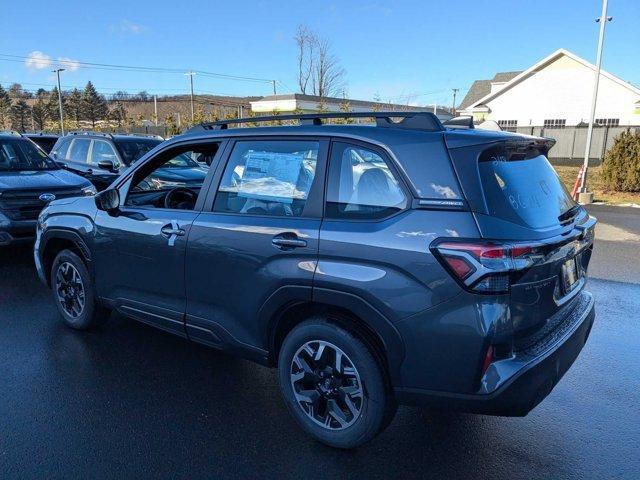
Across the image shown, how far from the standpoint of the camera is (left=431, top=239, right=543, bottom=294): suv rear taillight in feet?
7.68

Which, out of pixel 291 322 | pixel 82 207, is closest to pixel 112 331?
pixel 82 207

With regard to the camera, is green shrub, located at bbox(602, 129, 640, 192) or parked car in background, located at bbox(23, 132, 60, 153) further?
green shrub, located at bbox(602, 129, 640, 192)

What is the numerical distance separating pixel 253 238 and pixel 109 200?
1603 millimetres

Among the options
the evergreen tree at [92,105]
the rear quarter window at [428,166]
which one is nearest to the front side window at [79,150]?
the rear quarter window at [428,166]

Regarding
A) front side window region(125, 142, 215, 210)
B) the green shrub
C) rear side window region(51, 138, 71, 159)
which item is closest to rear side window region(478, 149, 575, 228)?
front side window region(125, 142, 215, 210)

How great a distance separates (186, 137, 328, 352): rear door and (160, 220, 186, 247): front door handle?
14 cm

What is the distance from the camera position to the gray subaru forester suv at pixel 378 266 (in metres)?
2.43

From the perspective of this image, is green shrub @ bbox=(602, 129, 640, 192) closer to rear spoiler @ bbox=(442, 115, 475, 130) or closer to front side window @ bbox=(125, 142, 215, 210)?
rear spoiler @ bbox=(442, 115, 475, 130)

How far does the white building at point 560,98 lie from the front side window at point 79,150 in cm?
2835

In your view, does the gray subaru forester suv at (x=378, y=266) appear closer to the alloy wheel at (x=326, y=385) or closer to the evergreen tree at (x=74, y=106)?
the alloy wheel at (x=326, y=385)

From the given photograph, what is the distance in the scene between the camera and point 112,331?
15.6 feet

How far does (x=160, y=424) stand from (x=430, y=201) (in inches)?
86.1

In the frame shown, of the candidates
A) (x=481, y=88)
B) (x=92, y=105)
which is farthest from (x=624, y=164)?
(x=92, y=105)

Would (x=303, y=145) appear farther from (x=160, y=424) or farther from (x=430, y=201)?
(x=160, y=424)
